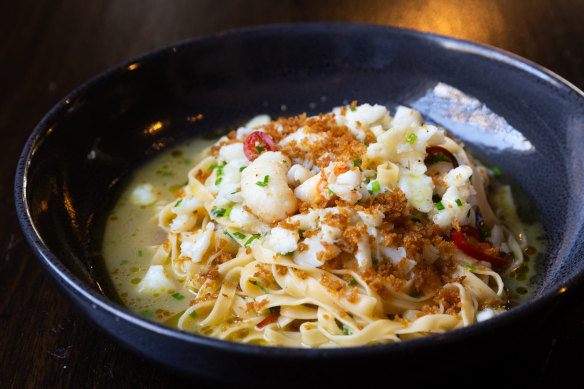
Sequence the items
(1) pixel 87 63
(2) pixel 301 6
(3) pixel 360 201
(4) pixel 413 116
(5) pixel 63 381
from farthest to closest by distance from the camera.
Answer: (2) pixel 301 6, (1) pixel 87 63, (4) pixel 413 116, (3) pixel 360 201, (5) pixel 63 381

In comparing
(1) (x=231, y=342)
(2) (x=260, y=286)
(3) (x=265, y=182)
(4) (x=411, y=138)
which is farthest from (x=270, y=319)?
(4) (x=411, y=138)

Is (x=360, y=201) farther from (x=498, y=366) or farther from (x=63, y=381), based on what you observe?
(x=63, y=381)

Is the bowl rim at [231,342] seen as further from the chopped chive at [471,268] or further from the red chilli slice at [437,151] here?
the red chilli slice at [437,151]

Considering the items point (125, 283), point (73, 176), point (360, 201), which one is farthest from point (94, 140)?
point (360, 201)

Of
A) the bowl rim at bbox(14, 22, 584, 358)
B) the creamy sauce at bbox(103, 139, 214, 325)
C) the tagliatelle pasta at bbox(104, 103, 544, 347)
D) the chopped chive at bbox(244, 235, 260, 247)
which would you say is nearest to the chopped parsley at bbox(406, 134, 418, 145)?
the tagliatelle pasta at bbox(104, 103, 544, 347)

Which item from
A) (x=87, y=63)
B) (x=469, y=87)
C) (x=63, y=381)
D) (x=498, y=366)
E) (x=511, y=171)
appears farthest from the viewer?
(x=87, y=63)

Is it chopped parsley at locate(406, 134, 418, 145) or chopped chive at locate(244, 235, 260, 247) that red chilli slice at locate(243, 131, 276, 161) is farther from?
chopped parsley at locate(406, 134, 418, 145)
